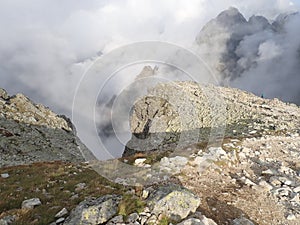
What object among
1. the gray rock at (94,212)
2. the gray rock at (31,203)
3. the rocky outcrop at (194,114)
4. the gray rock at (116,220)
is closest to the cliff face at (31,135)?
the rocky outcrop at (194,114)

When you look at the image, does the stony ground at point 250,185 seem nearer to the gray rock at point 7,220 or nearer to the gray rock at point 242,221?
the gray rock at point 242,221

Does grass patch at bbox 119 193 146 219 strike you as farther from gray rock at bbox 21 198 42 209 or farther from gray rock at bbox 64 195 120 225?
gray rock at bbox 21 198 42 209

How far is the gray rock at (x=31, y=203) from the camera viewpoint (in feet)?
47.9

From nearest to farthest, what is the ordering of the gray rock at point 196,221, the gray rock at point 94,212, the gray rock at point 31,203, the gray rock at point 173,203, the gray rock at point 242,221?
the gray rock at point 196,221 < the gray rock at point 94,212 < the gray rock at point 173,203 < the gray rock at point 242,221 < the gray rock at point 31,203

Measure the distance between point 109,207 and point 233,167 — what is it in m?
10.4

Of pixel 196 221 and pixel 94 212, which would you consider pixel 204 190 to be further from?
pixel 94 212

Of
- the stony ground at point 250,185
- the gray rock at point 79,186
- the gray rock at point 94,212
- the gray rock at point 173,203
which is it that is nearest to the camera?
the gray rock at point 94,212

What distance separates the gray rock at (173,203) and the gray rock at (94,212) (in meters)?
1.49

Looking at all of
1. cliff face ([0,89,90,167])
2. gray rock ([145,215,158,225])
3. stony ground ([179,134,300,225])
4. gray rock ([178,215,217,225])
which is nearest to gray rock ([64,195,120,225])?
gray rock ([145,215,158,225])

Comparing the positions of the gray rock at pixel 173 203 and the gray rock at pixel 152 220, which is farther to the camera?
the gray rock at pixel 173 203

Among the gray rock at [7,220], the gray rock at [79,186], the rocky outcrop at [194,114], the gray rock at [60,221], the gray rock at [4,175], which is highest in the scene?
the rocky outcrop at [194,114]

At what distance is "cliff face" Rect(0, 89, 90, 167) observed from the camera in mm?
72537

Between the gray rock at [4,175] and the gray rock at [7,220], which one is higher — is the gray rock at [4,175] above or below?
above

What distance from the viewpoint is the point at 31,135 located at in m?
85.8
